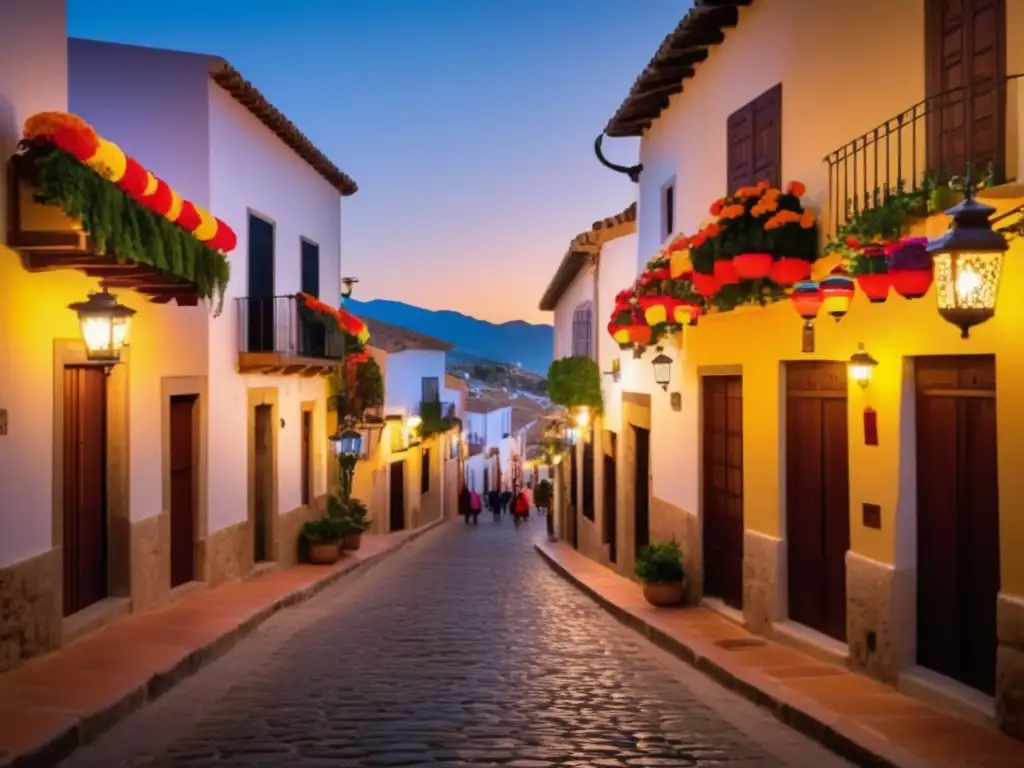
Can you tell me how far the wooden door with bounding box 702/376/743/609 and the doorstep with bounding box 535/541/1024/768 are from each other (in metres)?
0.56

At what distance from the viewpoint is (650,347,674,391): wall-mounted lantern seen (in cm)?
1527

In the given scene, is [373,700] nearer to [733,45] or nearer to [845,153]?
[845,153]

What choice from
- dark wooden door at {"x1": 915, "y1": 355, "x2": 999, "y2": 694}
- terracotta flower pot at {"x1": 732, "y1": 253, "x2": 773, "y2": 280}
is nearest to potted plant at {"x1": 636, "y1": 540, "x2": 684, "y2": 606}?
terracotta flower pot at {"x1": 732, "y1": 253, "x2": 773, "y2": 280}

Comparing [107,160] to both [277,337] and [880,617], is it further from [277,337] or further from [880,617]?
[277,337]

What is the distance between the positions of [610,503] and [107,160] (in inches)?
558

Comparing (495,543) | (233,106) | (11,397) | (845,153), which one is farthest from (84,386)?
(495,543)

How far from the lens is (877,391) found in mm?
9383

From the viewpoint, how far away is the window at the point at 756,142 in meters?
11.8

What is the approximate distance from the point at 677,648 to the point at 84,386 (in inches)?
250

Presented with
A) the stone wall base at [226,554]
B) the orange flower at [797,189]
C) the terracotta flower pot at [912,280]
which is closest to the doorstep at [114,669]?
the stone wall base at [226,554]

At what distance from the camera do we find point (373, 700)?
8734 mm

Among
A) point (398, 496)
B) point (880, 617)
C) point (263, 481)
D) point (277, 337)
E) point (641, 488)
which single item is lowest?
point (398, 496)

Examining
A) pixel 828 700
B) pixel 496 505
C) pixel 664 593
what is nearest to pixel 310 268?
pixel 664 593

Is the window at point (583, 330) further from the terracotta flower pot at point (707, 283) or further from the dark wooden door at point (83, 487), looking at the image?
the dark wooden door at point (83, 487)
